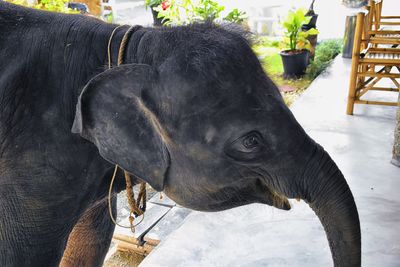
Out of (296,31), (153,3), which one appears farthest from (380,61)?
(153,3)

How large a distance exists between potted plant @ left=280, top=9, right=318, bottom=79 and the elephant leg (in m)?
4.83

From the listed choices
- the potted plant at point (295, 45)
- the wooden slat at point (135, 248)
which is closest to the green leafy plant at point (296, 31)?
the potted plant at point (295, 45)

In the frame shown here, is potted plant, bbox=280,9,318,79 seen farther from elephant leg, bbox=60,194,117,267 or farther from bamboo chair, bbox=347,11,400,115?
elephant leg, bbox=60,194,117,267

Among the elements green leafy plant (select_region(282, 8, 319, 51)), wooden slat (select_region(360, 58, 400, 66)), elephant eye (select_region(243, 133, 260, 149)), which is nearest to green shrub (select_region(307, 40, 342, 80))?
green leafy plant (select_region(282, 8, 319, 51))

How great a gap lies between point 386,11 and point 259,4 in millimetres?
2177

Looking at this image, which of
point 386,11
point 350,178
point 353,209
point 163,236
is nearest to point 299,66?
point 386,11

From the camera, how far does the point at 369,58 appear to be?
13.8ft

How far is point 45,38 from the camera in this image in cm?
109

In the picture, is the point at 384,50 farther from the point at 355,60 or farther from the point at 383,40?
→ the point at 355,60

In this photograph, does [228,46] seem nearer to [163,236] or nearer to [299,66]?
[163,236]

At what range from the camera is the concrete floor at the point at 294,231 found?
7.80 feet

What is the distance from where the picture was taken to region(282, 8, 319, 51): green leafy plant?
19.3ft

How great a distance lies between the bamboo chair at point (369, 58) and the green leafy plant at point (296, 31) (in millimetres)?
1407

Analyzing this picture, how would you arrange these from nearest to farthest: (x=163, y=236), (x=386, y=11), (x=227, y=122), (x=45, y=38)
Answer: (x=227, y=122) < (x=45, y=38) < (x=163, y=236) < (x=386, y=11)
